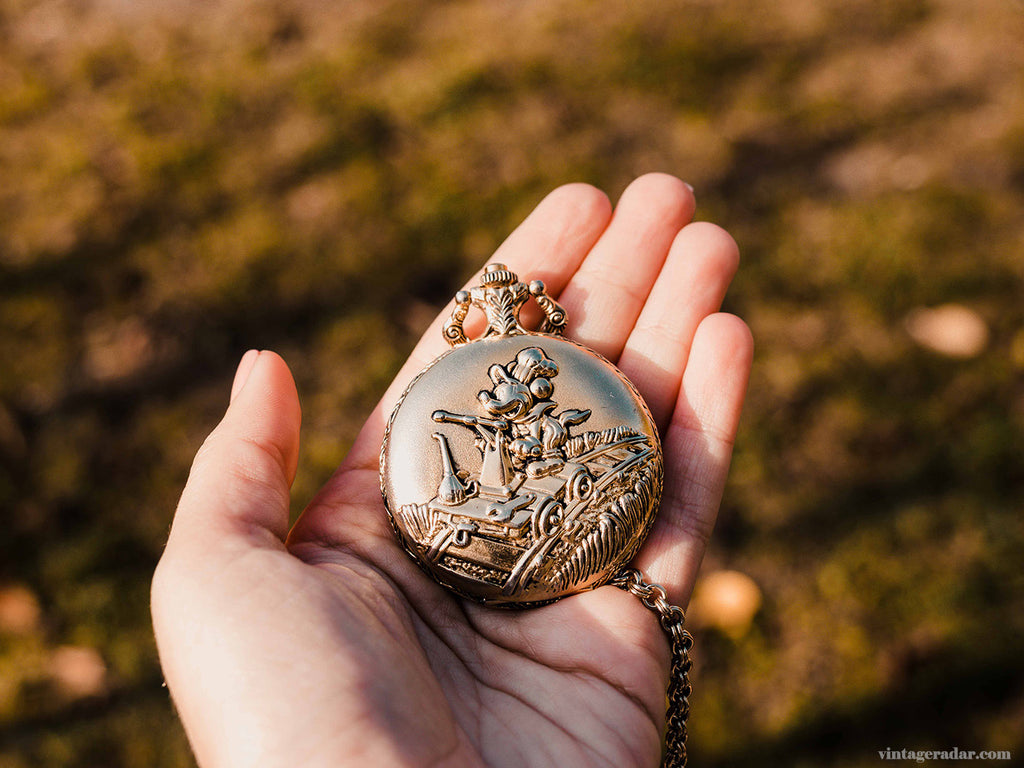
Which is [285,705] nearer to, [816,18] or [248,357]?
[248,357]

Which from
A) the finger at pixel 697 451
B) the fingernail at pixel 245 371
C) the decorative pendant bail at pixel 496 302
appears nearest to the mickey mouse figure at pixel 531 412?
the decorative pendant bail at pixel 496 302

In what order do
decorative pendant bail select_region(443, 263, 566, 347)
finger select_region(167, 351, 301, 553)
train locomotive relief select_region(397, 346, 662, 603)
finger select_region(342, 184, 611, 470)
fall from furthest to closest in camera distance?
finger select_region(342, 184, 611, 470) < decorative pendant bail select_region(443, 263, 566, 347) < train locomotive relief select_region(397, 346, 662, 603) < finger select_region(167, 351, 301, 553)

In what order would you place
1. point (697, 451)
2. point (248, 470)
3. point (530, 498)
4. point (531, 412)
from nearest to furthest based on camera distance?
point (248, 470) → point (530, 498) → point (531, 412) → point (697, 451)

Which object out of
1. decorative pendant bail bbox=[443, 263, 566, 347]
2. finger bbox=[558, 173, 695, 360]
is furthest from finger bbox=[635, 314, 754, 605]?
decorative pendant bail bbox=[443, 263, 566, 347]

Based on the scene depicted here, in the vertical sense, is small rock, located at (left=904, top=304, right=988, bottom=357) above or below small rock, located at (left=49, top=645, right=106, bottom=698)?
above

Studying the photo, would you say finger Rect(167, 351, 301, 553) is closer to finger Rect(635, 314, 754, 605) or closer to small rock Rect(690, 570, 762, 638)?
finger Rect(635, 314, 754, 605)

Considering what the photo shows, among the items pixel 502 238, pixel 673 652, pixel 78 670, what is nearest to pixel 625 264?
pixel 502 238

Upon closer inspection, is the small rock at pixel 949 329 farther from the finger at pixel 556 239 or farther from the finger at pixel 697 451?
the finger at pixel 556 239

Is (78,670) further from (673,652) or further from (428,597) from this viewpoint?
(673,652)

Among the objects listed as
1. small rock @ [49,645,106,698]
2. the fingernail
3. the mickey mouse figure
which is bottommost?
small rock @ [49,645,106,698]
